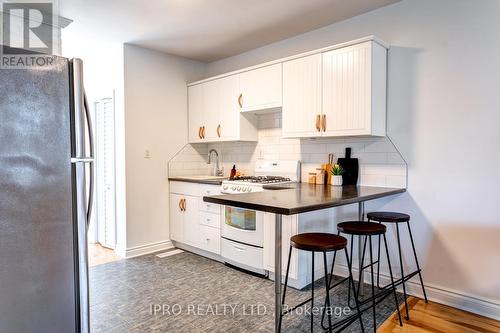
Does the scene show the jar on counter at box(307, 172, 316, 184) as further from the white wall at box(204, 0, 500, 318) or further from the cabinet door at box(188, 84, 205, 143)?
the cabinet door at box(188, 84, 205, 143)

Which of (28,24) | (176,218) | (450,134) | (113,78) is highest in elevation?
(28,24)

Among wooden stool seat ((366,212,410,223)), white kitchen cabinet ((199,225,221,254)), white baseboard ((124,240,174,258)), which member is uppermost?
wooden stool seat ((366,212,410,223))

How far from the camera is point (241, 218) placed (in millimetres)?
3252

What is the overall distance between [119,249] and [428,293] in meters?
3.32

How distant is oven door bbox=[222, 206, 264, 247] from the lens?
10.1ft

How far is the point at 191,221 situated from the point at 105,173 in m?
1.37

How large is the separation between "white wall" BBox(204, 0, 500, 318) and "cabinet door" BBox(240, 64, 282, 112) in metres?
1.03

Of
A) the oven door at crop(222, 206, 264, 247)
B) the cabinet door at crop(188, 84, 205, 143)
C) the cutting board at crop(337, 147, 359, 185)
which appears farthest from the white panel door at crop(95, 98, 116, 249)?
the cutting board at crop(337, 147, 359, 185)

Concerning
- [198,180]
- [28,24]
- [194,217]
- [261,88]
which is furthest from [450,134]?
[28,24]

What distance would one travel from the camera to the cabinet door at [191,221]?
12.5 ft

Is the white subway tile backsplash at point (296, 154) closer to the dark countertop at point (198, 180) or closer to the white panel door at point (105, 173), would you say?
the dark countertop at point (198, 180)

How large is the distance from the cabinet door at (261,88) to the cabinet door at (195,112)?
76cm

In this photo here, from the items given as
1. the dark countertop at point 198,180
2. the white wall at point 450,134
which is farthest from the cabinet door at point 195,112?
the white wall at point 450,134

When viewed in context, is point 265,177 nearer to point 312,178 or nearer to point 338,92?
point 312,178
